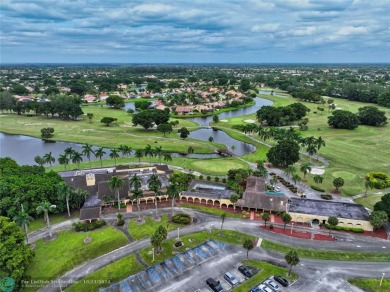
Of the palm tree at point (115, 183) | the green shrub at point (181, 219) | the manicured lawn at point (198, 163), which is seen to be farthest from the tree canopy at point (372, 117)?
the palm tree at point (115, 183)

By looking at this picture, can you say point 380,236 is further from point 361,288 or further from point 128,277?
point 128,277

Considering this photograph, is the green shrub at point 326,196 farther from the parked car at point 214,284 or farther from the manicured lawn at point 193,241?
the parked car at point 214,284

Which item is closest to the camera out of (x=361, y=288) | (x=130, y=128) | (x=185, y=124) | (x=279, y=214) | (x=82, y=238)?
(x=361, y=288)


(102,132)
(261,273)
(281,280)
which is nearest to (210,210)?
(261,273)

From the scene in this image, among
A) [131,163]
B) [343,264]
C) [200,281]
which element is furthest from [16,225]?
[343,264]

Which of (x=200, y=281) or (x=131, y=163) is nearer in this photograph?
(x=200, y=281)

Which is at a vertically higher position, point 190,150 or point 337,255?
point 190,150

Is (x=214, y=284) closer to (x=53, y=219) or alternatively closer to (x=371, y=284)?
(x=371, y=284)
